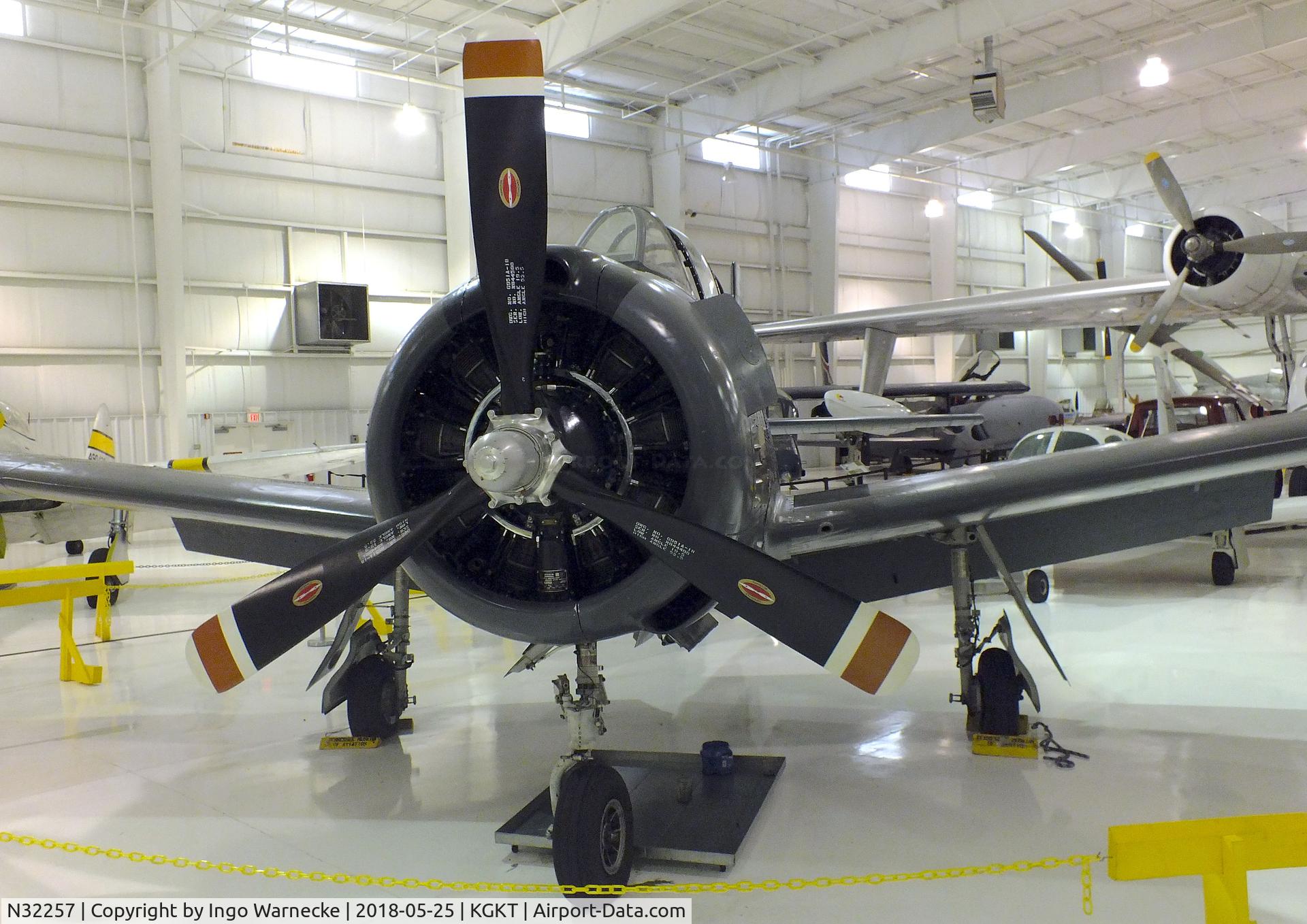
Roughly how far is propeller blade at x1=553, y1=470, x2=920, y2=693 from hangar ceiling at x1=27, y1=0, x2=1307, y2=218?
1298 cm

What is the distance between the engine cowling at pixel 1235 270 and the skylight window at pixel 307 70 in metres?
13.8

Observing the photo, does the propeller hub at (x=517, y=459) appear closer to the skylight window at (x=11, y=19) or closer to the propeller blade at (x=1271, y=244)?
the propeller blade at (x=1271, y=244)

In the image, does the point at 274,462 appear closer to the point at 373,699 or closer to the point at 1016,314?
the point at 373,699

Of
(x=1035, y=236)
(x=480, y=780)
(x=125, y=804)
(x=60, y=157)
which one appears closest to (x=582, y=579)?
(x=480, y=780)

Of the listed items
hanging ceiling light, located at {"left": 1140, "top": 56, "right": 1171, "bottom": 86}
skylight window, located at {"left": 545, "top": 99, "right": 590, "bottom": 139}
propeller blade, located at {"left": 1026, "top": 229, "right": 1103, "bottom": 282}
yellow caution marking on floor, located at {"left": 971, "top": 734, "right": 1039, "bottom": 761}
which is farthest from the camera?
skylight window, located at {"left": 545, "top": 99, "right": 590, "bottom": 139}

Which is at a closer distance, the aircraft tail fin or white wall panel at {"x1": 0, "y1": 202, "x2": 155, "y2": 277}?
the aircraft tail fin

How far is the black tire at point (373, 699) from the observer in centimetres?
536

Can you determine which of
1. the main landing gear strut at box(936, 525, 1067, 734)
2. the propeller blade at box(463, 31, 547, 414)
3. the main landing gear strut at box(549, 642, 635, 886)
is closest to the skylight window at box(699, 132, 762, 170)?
the main landing gear strut at box(936, 525, 1067, 734)

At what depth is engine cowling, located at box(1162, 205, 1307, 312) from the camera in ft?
33.3

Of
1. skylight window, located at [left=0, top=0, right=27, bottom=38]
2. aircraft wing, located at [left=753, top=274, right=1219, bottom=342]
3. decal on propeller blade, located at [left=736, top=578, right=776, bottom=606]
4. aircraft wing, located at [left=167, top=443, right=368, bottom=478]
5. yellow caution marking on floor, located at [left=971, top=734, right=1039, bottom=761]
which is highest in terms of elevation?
skylight window, located at [left=0, top=0, right=27, bottom=38]

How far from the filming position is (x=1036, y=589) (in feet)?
29.9

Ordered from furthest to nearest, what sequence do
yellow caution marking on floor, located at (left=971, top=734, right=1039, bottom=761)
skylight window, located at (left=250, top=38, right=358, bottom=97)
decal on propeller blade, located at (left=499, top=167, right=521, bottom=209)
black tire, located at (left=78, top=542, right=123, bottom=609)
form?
skylight window, located at (left=250, top=38, right=358, bottom=97), black tire, located at (left=78, top=542, right=123, bottom=609), yellow caution marking on floor, located at (left=971, top=734, right=1039, bottom=761), decal on propeller blade, located at (left=499, top=167, right=521, bottom=209)

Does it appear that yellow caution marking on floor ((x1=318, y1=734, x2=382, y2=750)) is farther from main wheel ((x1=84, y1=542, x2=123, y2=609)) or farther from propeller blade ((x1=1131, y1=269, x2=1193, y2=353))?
propeller blade ((x1=1131, y1=269, x2=1193, y2=353))

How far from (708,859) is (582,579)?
1.14m
